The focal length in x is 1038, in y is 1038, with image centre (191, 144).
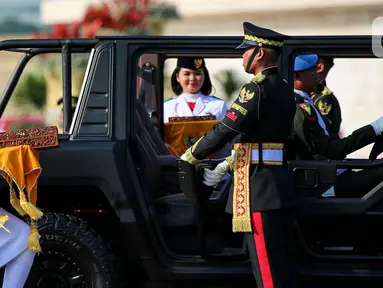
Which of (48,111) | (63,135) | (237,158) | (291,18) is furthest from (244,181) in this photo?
(291,18)

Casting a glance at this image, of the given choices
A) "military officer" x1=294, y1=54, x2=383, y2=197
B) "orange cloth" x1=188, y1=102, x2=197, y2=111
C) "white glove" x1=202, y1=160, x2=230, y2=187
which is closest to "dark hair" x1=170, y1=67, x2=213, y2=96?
"orange cloth" x1=188, y1=102, x2=197, y2=111

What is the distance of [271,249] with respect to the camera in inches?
203

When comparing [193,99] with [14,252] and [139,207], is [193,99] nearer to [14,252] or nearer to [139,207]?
[139,207]

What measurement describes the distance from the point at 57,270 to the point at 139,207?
0.55 m

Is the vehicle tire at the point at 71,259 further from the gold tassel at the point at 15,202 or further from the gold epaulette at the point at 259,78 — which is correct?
the gold epaulette at the point at 259,78

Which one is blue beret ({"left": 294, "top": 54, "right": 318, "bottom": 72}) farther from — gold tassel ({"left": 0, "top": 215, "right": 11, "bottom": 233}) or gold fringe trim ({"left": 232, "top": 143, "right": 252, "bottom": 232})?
gold tassel ({"left": 0, "top": 215, "right": 11, "bottom": 233})

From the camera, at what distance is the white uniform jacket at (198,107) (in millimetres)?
7281

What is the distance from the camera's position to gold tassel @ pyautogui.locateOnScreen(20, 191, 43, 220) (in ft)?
17.0

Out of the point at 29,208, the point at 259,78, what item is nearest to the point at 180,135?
the point at 259,78

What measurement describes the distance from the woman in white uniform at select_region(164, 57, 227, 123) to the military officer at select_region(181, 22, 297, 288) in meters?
1.98

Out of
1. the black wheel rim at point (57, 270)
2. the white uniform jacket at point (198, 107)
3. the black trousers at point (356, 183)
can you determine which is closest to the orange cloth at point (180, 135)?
the white uniform jacket at point (198, 107)

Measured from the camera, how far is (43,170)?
535 centimetres

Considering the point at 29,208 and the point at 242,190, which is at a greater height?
the point at 242,190

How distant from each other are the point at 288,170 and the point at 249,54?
2.09 feet
